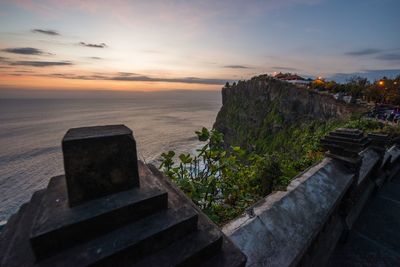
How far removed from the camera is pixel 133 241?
4.00ft

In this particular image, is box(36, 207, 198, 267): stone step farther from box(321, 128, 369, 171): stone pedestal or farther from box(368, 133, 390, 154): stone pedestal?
box(368, 133, 390, 154): stone pedestal

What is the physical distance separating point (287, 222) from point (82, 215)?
2255mm

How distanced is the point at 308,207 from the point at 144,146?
63.2 meters

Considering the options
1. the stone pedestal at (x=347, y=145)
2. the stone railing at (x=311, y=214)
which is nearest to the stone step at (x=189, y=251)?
the stone railing at (x=311, y=214)

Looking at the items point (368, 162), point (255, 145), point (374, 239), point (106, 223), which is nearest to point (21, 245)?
point (106, 223)

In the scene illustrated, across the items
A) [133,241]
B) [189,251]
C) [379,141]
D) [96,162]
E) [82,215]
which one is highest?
[96,162]

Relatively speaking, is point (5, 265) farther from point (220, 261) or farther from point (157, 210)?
point (220, 261)

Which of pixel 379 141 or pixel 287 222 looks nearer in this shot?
pixel 287 222

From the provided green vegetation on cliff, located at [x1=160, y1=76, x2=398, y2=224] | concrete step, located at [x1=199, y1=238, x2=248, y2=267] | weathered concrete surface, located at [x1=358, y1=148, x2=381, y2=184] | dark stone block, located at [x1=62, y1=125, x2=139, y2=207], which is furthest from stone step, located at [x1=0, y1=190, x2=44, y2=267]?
weathered concrete surface, located at [x1=358, y1=148, x2=381, y2=184]

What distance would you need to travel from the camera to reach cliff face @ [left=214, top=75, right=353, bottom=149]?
35.7 m

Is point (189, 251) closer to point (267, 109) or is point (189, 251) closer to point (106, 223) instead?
point (106, 223)

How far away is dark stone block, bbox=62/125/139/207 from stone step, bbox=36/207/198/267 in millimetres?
288

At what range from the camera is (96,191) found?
4.51ft

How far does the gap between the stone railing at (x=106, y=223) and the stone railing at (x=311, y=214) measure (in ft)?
2.53
